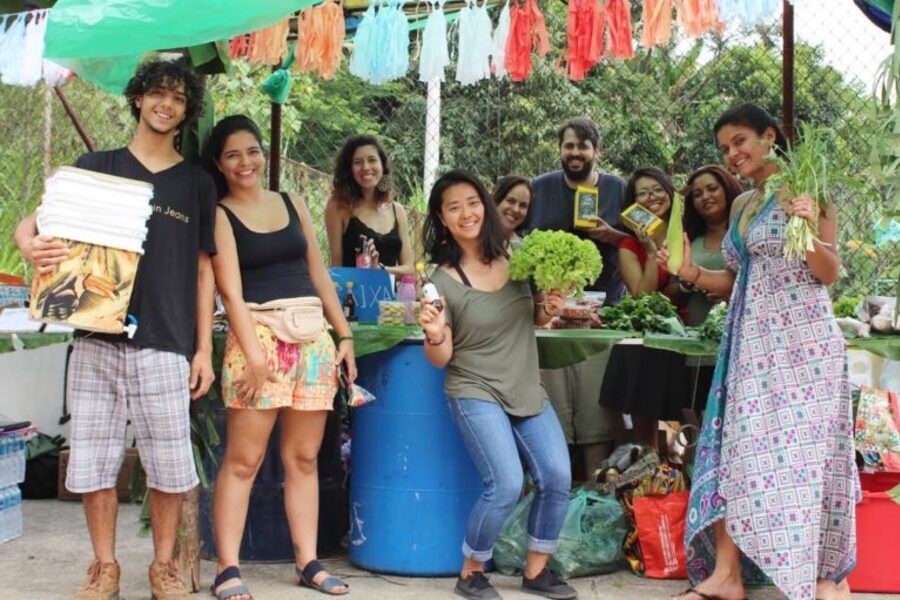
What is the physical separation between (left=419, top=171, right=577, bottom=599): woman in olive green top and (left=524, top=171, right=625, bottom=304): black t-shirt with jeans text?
1.68 metres

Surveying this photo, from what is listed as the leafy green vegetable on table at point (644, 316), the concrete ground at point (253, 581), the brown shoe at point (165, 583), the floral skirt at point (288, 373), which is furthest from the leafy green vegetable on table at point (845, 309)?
the brown shoe at point (165, 583)

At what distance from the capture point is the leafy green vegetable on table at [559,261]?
4.21 meters

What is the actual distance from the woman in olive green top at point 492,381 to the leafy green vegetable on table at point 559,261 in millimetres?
134

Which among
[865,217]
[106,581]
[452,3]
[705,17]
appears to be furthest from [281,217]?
[865,217]

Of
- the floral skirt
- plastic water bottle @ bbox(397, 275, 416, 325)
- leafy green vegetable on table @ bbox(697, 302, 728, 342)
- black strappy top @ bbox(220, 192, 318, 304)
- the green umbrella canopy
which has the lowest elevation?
the floral skirt

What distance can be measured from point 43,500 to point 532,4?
399 centimetres

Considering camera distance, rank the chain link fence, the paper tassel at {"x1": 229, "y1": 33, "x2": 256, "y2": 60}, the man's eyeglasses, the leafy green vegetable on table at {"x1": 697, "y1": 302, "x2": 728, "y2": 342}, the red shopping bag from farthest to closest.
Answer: the chain link fence, the paper tassel at {"x1": 229, "y1": 33, "x2": 256, "y2": 60}, the man's eyeglasses, the red shopping bag, the leafy green vegetable on table at {"x1": 697, "y1": 302, "x2": 728, "y2": 342}

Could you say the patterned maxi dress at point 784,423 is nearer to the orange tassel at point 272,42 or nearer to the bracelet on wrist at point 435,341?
the bracelet on wrist at point 435,341

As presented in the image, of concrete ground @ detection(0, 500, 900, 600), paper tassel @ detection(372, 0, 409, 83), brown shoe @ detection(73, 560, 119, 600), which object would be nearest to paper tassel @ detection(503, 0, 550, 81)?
paper tassel @ detection(372, 0, 409, 83)

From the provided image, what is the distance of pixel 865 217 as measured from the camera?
7.93m

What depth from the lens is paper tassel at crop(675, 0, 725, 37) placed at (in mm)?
4859

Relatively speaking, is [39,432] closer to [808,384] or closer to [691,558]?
[691,558]

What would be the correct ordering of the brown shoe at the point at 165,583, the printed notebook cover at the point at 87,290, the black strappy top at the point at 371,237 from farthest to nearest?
the black strappy top at the point at 371,237
the brown shoe at the point at 165,583
the printed notebook cover at the point at 87,290

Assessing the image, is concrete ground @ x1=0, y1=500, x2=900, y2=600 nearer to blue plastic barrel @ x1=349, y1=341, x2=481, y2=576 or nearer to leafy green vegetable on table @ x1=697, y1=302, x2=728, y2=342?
blue plastic barrel @ x1=349, y1=341, x2=481, y2=576
